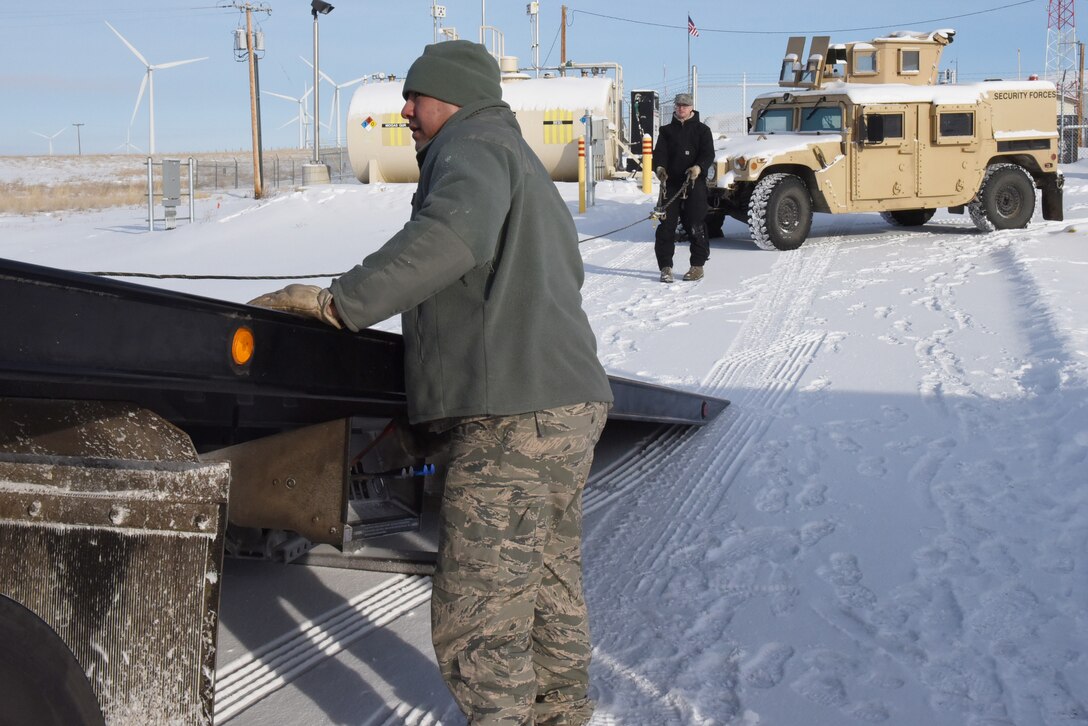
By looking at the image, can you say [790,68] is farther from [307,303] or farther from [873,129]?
[307,303]

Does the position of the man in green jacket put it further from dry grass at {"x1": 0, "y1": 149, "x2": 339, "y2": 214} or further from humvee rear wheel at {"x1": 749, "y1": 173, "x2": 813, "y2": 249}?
dry grass at {"x1": 0, "y1": 149, "x2": 339, "y2": 214}

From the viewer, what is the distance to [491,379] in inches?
Result: 99.3

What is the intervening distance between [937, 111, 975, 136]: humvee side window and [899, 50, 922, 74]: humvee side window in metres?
1.11

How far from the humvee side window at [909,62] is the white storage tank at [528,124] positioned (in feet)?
33.3

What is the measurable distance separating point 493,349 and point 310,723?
1.19 meters

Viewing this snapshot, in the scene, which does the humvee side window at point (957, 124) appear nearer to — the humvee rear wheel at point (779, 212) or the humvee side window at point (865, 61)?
the humvee side window at point (865, 61)

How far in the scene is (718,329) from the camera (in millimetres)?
8664

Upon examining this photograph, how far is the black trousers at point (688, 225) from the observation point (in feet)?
35.1

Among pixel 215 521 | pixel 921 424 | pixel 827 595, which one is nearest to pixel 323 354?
pixel 215 521

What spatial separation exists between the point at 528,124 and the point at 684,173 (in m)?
14.1

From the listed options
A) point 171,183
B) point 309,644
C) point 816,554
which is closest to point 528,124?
point 171,183

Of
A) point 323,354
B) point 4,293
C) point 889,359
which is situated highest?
point 4,293

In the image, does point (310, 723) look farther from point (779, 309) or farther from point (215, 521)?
point (779, 309)

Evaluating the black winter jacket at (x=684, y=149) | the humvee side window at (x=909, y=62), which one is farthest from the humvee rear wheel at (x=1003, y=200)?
the black winter jacket at (x=684, y=149)
